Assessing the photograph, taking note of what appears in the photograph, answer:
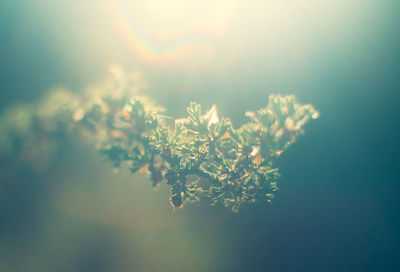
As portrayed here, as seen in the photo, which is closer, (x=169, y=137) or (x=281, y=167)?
(x=169, y=137)

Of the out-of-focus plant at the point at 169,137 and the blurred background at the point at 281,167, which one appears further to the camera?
the blurred background at the point at 281,167

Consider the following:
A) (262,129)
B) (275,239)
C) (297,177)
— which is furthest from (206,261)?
(262,129)

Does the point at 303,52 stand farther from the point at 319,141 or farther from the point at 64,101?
the point at 64,101

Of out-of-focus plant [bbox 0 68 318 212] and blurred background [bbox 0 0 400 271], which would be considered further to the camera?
blurred background [bbox 0 0 400 271]

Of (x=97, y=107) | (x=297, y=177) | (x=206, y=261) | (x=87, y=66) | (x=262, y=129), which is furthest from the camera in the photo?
(x=87, y=66)
